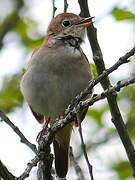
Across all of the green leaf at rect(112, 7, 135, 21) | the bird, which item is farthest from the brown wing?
the green leaf at rect(112, 7, 135, 21)

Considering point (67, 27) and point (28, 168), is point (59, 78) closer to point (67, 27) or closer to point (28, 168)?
point (67, 27)

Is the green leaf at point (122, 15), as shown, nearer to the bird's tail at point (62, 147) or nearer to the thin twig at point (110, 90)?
the bird's tail at point (62, 147)

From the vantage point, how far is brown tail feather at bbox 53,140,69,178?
5062 mm

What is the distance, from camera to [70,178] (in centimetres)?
552

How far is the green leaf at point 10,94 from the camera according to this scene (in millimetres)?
6058

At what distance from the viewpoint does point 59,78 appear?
4.79 meters

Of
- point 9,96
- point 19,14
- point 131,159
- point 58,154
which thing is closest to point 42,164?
point 131,159

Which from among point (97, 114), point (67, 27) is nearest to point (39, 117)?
point (67, 27)

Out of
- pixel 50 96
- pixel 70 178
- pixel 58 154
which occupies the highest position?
pixel 50 96

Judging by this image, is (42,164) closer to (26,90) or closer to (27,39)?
(26,90)

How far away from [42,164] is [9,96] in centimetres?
253

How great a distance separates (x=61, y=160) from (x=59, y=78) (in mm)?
1102

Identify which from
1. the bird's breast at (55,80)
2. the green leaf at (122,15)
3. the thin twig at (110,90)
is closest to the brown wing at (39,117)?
the bird's breast at (55,80)

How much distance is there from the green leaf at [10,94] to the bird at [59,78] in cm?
81
